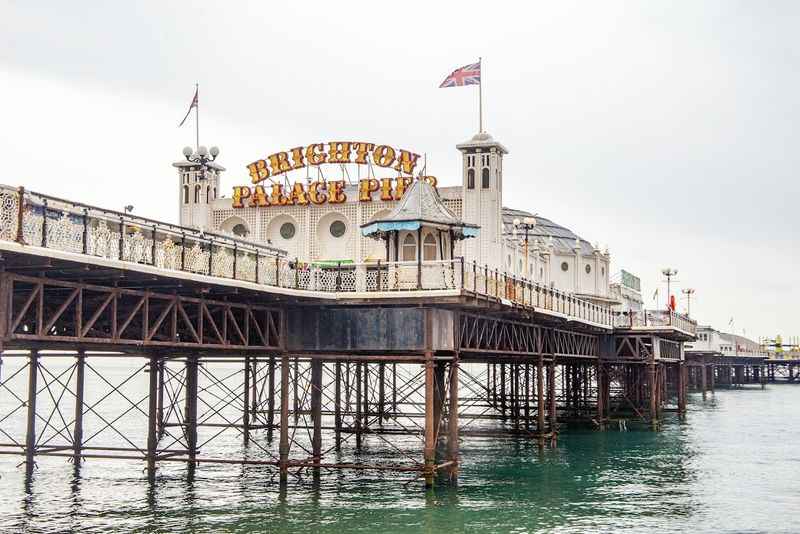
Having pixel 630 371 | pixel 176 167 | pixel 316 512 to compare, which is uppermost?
pixel 176 167

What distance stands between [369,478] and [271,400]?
1691 centimetres

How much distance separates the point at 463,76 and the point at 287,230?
1704cm

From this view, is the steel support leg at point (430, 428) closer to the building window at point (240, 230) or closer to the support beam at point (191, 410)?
the support beam at point (191, 410)

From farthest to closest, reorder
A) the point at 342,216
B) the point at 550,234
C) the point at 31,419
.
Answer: the point at 550,234 → the point at 342,216 → the point at 31,419

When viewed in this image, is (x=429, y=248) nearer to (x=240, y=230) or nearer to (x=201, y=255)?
(x=201, y=255)

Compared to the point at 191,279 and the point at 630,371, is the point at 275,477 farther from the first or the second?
the point at 630,371

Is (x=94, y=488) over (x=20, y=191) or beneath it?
beneath

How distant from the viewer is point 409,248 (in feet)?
137

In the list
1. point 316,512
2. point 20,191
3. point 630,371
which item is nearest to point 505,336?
point 316,512

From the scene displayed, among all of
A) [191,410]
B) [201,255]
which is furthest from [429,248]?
[191,410]

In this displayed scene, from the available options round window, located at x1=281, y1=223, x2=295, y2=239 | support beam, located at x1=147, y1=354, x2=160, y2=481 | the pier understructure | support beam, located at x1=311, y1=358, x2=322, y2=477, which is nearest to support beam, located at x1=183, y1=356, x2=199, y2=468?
the pier understructure

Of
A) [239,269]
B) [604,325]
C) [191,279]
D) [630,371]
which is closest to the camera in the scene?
[191,279]

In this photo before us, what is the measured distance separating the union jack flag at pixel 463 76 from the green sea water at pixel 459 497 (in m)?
18.8

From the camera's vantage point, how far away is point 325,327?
134 ft
